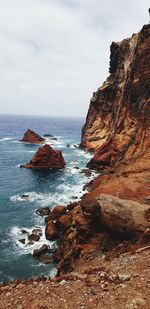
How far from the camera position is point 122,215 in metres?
28.0

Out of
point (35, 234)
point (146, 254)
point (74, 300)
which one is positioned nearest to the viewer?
point (74, 300)

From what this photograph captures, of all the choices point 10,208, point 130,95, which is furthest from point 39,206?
point 130,95

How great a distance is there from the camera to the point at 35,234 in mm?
39375

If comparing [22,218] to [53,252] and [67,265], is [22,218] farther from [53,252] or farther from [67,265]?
[67,265]

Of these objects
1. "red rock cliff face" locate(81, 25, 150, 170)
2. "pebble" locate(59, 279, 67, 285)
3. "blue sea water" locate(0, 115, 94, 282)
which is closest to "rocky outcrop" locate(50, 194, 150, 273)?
"blue sea water" locate(0, 115, 94, 282)

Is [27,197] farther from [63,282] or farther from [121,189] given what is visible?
[63,282]

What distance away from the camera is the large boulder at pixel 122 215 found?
27188 millimetres

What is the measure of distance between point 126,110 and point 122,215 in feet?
159

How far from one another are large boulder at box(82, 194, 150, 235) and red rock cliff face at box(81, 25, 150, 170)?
23.0 m

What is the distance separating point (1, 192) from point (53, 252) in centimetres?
2626

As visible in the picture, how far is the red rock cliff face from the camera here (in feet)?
187

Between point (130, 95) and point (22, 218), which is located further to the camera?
point (130, 95)

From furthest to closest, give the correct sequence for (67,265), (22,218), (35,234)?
(22,218) → (35,234) → (67,265)

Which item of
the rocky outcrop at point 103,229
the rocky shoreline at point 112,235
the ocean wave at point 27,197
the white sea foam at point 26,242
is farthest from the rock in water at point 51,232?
the ocean wave at point 27,197
